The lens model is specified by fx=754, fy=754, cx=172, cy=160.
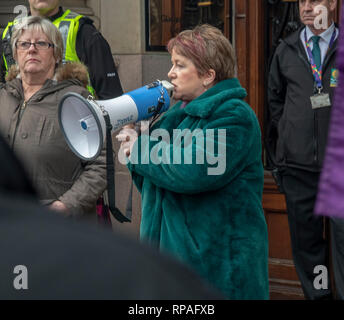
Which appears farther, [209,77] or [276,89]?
[276,89]

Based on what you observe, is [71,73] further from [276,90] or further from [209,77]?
[276,90]

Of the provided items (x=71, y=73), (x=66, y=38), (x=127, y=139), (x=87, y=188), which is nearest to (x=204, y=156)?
(x=127, y=139)

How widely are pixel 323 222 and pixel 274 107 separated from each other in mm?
777

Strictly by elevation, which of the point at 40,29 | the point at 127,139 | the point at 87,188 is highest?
the point at 40,29

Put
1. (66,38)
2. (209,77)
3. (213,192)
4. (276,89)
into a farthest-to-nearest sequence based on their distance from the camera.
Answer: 1. (276,89)
2. (66,38)
3. (209,77)
4. (213,192)

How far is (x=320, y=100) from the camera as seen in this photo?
4328mm

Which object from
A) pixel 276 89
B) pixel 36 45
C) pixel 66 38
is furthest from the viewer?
pixel 276 89

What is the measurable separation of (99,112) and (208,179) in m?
0.50

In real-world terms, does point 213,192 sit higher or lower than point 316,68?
lower

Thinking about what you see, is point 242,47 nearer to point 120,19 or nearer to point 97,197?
point 120,19

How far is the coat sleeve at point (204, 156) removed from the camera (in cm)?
286

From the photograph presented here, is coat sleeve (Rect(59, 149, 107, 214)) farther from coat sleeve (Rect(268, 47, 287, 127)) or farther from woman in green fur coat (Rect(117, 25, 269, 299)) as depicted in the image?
coat sleeve (Rect(268, 47, 287, 127))

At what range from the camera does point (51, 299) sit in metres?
0.78

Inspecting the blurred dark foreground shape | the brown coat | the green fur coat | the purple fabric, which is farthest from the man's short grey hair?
the blurred dark foreground shape
